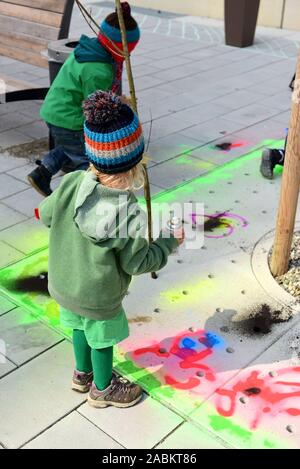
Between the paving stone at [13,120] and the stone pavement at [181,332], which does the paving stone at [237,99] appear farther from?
the paving stone at [13,120]

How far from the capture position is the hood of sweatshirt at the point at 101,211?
84.4 inches

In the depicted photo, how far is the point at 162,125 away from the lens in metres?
5.89

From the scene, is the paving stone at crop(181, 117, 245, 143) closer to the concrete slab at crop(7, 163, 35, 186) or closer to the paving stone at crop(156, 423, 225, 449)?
the concrete slab at crop(7, 163, 35, 186)

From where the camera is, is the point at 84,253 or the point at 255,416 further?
the point at 255,416

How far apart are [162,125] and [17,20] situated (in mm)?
1814

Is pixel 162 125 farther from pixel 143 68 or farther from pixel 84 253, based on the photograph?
pixel 84 253

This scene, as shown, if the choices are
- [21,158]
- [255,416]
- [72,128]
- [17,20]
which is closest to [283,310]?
[255,416]

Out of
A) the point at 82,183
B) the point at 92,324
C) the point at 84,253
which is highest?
the point at 82,183

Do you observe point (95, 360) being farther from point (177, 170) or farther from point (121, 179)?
point (177, 170)

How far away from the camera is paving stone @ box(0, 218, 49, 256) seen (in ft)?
12.7

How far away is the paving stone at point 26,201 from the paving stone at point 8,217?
0.16ft

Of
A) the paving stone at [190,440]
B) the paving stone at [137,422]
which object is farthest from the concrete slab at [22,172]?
the paving stone at [190,440]

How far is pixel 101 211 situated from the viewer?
7.08 feet

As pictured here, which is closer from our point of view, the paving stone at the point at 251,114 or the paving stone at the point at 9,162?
the paving stone at the point at 9,162
